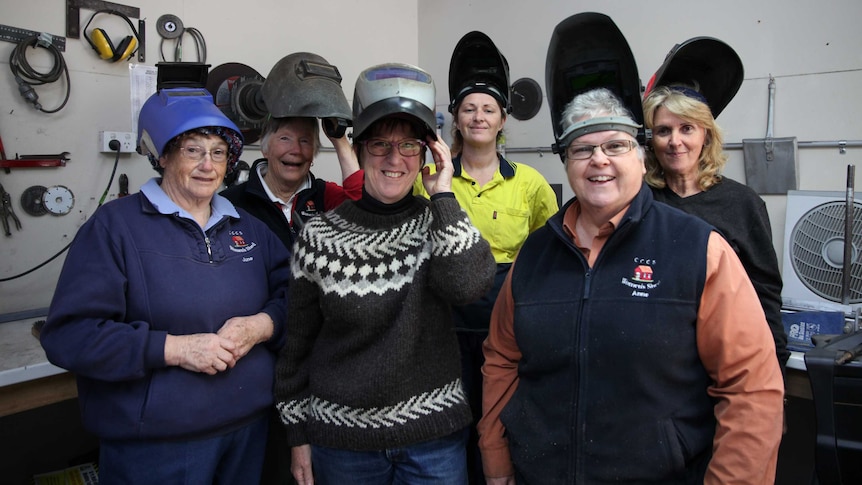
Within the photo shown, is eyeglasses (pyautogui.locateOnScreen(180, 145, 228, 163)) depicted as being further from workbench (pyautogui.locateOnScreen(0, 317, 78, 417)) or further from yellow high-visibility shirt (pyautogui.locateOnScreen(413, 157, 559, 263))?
workbench (pyautogui.locateOnScreen(0, 317, 78, 417))

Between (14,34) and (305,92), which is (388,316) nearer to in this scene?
(305,92)

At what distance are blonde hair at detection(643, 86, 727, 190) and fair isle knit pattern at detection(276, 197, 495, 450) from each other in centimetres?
77

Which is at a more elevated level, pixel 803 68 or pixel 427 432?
pixel 803 68

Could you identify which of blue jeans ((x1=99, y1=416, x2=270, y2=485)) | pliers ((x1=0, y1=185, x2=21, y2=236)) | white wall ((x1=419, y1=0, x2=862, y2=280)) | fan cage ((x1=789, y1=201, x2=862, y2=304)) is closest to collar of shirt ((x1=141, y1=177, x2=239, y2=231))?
blue jeans ((x1=99, y1=416, x2=270, y2=485))

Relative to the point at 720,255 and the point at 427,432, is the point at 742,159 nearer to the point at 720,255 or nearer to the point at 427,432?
the point at 720,255

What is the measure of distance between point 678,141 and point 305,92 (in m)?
1.18

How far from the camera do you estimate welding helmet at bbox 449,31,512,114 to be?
81.4 inches

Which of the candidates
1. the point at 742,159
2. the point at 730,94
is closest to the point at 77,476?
the point at 730,94

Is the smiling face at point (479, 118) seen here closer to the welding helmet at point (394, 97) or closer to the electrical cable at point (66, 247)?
the welding helmet at point (394, 97)

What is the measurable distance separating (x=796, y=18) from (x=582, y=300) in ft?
7.51

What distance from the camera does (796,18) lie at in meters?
2.58

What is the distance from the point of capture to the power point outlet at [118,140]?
8.86ft

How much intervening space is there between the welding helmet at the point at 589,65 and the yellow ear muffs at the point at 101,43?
2.20 meters

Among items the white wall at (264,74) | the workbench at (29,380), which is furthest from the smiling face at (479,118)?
the workbench at (29,380)
